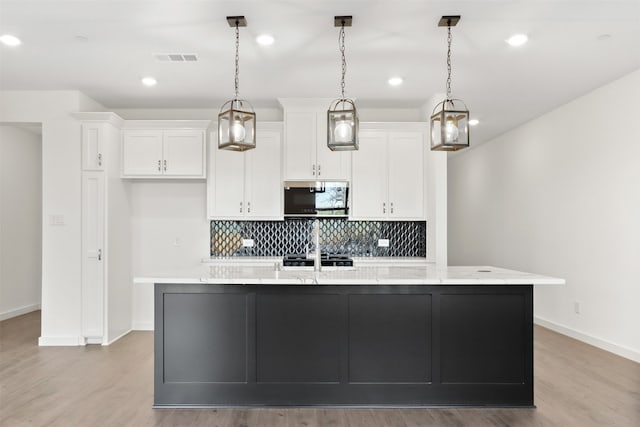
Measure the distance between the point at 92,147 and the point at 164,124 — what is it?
819 millimetres

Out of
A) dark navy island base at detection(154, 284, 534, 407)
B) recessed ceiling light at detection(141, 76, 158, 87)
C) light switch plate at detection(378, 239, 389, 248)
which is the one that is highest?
recessed ceiling light at detection(141, 76, 158, 87)

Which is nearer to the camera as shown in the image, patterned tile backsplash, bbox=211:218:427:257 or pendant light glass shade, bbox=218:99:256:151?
pendant light glass shade, bbox=218:99:256:151

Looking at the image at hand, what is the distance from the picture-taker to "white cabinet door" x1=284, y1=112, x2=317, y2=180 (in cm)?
516

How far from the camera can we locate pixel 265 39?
357 cm

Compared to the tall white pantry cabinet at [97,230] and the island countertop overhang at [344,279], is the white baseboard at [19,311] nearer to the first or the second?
the tall white pantry cabinet at [97,230]

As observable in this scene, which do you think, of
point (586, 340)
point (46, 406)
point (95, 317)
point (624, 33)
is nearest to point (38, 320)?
point (95, 317)

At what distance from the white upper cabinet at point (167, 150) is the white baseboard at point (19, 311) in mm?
2958

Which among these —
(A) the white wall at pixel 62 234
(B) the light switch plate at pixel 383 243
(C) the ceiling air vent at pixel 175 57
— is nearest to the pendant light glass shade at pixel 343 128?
(C) the ceiling air vent at pixel 175 57

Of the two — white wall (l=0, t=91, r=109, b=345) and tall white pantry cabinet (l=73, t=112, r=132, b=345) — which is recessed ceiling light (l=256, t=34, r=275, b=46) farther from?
white wall (l=0, t=91, r=109, b=345)

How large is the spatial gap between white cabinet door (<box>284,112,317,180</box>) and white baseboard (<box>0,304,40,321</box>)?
14.5 feet

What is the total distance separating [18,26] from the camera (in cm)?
337

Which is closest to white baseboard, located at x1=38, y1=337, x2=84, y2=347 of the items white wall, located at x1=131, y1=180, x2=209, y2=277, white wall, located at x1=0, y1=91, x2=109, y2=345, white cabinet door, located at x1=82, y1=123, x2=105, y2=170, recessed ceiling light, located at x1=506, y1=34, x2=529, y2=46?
white wall, located at x1=0, y1=91, x2=109, y2=345

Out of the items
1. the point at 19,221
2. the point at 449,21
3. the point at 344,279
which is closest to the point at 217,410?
the point at 344,279

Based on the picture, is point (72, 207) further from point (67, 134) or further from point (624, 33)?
point (624, 33)
